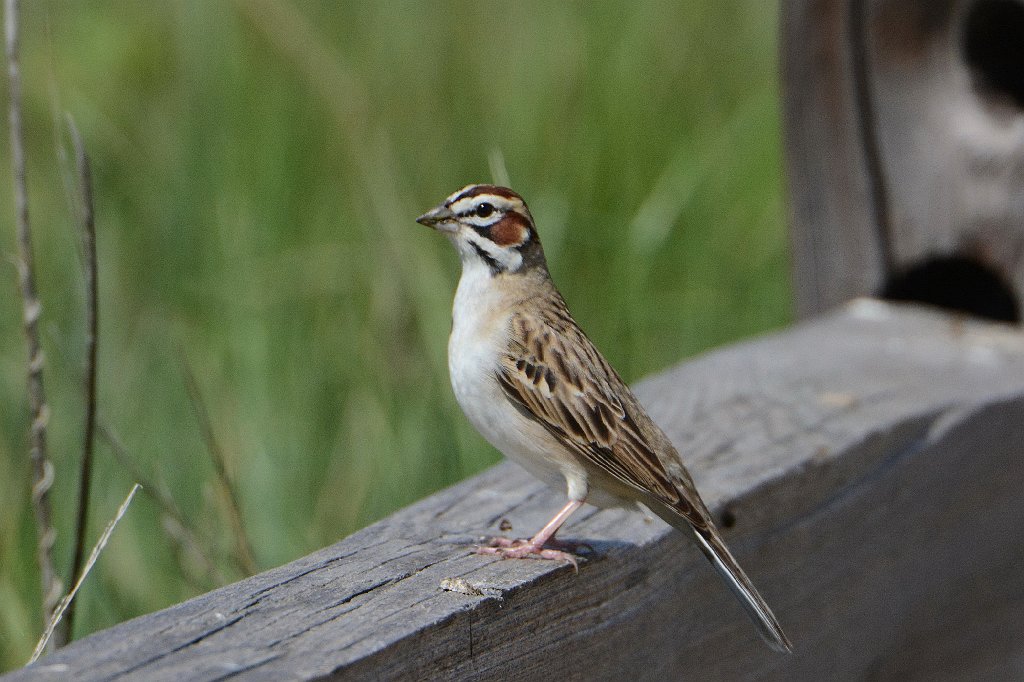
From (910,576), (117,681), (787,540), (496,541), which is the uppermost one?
(117,681)

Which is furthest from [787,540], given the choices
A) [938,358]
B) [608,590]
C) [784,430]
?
[938,358]

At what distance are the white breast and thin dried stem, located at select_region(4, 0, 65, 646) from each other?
0.76 metres

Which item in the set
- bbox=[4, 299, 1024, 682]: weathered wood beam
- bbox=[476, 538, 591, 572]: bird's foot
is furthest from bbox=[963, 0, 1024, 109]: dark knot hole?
bbox=[476, 538, 591, 572]: bird's foot

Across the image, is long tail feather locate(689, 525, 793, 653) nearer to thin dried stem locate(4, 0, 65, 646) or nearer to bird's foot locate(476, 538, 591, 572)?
bird's foot locate(476, 538, 591, 572)

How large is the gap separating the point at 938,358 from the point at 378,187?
1619 mm

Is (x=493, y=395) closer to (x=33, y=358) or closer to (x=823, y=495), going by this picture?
(x=823, y=495)

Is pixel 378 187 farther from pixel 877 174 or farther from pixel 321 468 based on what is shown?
pixel 877 174

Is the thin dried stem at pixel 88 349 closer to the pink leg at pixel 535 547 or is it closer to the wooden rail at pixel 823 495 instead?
the wooden rail at pixel 823 495

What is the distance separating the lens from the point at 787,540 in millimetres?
2695

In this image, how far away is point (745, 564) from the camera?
102 inches

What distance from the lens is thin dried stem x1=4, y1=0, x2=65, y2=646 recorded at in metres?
2.50

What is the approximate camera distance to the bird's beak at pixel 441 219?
2822 millimetres

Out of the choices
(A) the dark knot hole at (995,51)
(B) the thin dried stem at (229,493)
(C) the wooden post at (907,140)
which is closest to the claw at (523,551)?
(B) the thin dried stem at (229,493)

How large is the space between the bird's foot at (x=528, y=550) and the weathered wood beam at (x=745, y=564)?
3 cm
